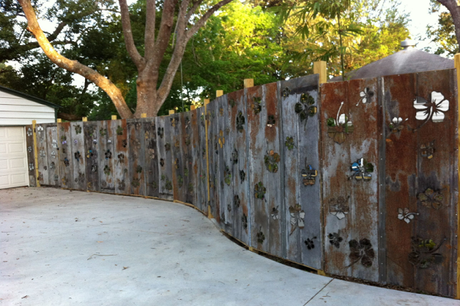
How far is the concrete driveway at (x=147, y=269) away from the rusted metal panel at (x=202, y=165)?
295 millimetres

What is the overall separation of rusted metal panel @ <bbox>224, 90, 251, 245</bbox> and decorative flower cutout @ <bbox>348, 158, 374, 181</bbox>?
1592 mm

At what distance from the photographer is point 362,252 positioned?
3.75 metres

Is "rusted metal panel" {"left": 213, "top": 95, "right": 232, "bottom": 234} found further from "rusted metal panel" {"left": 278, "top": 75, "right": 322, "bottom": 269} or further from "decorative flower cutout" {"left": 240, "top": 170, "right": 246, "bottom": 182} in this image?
"rusted metal panel" {"left": 278, "top": 75, "right": 322, "bottom": 269}

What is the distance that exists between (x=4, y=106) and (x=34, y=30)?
131 inches

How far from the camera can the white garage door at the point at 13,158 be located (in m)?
12.4

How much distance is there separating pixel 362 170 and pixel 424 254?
892mm

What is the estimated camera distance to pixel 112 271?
452 centimetres

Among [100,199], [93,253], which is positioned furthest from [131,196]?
[93,253]

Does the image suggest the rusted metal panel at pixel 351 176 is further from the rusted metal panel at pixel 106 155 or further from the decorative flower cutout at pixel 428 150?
the rusted metal panel at pixel 106 155

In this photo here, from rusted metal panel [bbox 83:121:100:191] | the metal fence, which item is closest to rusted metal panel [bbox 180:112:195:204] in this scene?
the metal fence

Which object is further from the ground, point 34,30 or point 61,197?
point 34,30

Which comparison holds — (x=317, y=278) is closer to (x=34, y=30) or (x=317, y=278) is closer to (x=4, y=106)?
(x=4, y=106)

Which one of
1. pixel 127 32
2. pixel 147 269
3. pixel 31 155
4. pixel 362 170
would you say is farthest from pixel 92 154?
pixel 362 170

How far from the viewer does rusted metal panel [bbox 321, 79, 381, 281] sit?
3637 mm
